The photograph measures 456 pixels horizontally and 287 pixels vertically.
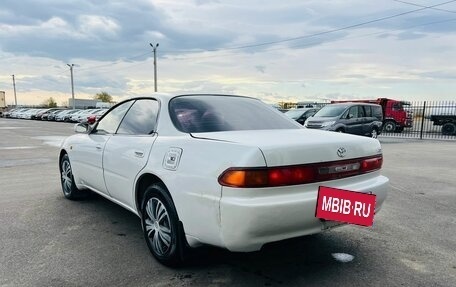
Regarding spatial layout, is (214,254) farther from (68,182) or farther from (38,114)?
(38,114)

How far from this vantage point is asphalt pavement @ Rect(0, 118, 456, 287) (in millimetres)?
3195

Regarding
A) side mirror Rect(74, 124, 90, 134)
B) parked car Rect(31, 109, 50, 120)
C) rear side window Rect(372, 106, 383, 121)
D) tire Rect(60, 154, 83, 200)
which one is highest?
side mirror Rect(74, 124, 90, 134)

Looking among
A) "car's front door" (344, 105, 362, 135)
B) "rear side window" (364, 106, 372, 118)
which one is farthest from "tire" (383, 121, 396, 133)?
"car's front door" (344, 105, 362, 135)

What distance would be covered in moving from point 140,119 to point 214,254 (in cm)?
151

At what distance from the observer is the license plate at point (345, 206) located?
297 cm

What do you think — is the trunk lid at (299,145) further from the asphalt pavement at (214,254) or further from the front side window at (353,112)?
the front side window at (353,112)

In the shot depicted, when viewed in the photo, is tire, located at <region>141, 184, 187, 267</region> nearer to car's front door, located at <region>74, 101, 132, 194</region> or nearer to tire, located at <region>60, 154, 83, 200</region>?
car's front door, located at <region>74, 101, 132, 194</region>

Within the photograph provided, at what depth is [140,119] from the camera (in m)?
4.07

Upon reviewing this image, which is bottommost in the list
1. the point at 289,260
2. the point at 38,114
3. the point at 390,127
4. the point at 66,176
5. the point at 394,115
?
the point at 38,114

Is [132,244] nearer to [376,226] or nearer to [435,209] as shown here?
[376,226]

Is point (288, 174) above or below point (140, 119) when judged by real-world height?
below

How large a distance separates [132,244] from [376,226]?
2700 millimetres

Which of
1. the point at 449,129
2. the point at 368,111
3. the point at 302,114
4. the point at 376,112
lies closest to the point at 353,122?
the point at 368,111

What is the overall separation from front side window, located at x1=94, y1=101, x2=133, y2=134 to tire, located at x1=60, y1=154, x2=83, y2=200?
0.99m
